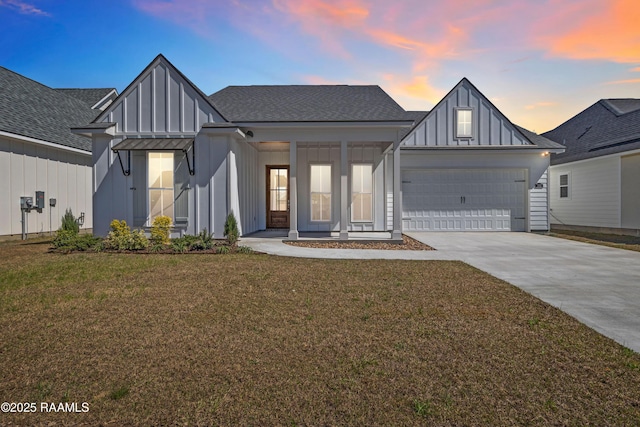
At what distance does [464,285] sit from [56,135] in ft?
51.1

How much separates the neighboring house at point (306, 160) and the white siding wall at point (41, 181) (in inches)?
137

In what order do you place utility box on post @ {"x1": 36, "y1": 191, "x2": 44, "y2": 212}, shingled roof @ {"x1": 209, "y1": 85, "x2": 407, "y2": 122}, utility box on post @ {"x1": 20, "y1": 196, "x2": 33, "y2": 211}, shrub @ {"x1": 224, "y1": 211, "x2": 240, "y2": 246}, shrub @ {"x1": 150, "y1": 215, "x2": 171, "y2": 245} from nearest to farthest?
shrub @ {"x1": 150, "y1": 215, "x2": 171, "y2": 245} → shrub @ {"x1": 224, "y1": 211, "x2": 240, "y2": 246} → shingled roof @ {"x1": 209, "y1": 85, "x2": 407, "y2": 122} → utility box on post @ {"x1": 20, "y1": 196, "x2": 33, "y2": 211} → utility box on post @ {"x1": 36, "y1": 191, "x2": 44, "y2": 212}

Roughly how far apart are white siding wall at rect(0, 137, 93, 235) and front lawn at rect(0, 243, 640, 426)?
7907mm

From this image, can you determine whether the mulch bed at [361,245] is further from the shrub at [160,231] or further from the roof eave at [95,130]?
the roof eave at [95,130]

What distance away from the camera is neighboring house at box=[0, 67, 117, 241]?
11602 millimetres

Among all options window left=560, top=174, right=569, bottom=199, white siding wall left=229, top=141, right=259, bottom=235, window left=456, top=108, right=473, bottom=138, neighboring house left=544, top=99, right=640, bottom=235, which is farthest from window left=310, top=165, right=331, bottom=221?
window left=560, top=174, right=569, bottom=199

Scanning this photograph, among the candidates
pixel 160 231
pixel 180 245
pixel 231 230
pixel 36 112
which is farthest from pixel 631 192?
pixel 36 112

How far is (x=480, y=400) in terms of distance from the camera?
95.8 inches

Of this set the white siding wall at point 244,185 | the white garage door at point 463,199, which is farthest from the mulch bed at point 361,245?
the white garage door at point 463,199

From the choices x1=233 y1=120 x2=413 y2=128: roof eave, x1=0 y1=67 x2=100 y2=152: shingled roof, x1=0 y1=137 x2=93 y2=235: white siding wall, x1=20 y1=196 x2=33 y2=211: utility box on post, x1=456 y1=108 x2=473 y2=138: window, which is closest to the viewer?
x1=233 y1=120 x2=413 y2=128: roof eave

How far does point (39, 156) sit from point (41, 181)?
3.03 feet

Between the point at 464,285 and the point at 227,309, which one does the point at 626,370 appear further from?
the point at 227,309

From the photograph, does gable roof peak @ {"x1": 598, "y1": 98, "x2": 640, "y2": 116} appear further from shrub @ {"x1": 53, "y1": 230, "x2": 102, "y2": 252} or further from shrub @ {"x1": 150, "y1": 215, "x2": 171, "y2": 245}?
shrub @ {"x1": 53, "y1": 230, "x2": 102, "y2": 252}

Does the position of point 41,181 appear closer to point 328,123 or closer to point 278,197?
point 278,197
